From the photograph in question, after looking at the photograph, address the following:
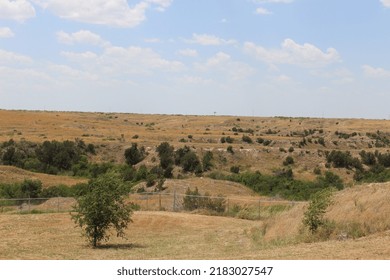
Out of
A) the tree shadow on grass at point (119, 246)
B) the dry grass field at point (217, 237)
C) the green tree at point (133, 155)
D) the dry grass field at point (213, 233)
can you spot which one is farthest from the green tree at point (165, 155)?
the tree shadow on grass at point (119, 246)

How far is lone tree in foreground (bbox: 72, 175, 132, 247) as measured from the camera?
2712 cm

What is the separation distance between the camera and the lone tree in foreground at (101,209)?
89.0 feet

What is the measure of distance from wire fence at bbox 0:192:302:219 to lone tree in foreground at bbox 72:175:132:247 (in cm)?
1161

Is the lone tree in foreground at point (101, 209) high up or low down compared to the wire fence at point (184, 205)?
up

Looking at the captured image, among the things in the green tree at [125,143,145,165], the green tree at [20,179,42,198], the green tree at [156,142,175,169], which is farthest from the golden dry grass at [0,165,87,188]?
the green tree at [125,143,145,165]

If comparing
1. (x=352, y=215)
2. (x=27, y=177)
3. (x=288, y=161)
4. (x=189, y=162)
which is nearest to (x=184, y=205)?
(x=352, y=215)

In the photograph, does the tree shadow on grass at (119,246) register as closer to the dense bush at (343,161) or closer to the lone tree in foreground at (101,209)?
the lone tree in foreground at (101,209)

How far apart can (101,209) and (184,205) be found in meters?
14.7

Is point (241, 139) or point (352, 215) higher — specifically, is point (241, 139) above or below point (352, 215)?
above

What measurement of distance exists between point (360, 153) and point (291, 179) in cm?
1922

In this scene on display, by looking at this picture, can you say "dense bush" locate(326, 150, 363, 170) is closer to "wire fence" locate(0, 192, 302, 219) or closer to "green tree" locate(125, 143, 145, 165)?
"green tree" locate(125, 143, 145, 165)

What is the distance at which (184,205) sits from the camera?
41.2 metres

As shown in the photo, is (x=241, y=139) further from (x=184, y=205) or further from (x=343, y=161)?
(x=184, y=205)

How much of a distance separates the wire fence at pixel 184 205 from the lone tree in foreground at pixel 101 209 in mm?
11608
